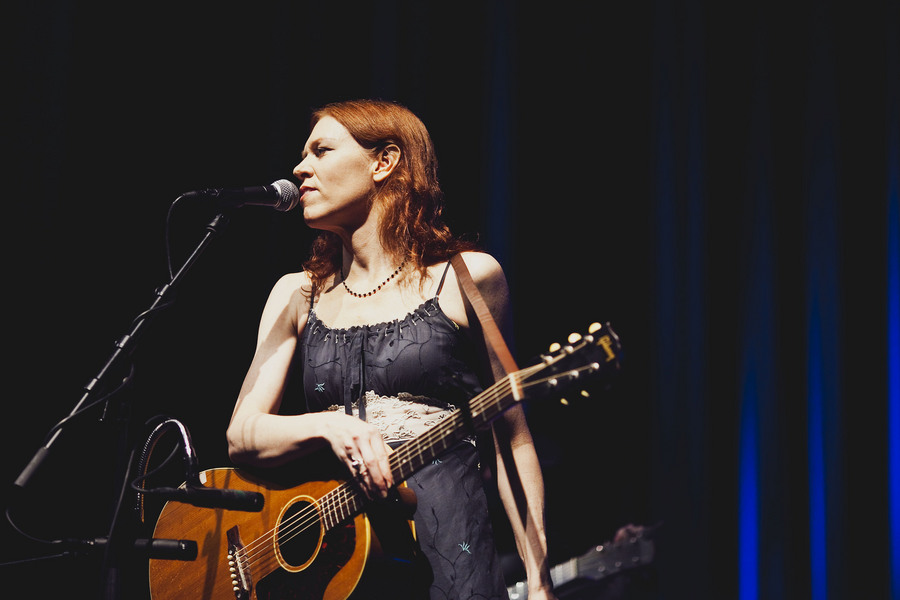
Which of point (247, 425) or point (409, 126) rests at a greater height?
point (409, 126)

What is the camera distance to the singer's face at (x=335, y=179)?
6.87 ft

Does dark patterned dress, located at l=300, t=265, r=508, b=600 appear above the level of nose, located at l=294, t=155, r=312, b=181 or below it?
below

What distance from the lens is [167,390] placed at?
2621mm

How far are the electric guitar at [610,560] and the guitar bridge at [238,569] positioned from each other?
0.74m

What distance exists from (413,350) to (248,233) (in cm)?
125

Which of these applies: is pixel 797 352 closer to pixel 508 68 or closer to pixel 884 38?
pixel 884 38

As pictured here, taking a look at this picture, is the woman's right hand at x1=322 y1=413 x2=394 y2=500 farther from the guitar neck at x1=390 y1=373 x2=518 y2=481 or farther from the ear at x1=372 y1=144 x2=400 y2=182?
the ear at x1=372 y1=144 x2=400 y2=182

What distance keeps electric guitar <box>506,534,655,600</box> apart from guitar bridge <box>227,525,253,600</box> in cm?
74

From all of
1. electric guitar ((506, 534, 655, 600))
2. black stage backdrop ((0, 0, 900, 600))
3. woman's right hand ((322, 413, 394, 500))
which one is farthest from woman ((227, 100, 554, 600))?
black stage backdrop ((0, 0, 900, 600))

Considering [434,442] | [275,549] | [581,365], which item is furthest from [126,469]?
[581,365]

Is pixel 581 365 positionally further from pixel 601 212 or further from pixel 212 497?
pixel 601 212

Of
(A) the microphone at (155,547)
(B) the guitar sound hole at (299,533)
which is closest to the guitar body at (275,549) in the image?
(B) the guitar sound hole at (299,533)

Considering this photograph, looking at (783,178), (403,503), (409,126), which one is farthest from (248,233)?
(783,178)

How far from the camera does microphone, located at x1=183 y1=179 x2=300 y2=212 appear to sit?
1788mm
